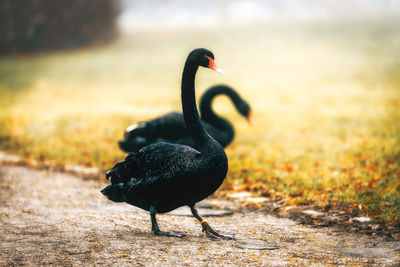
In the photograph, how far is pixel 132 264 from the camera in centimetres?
361

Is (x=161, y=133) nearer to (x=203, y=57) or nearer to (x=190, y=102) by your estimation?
(x=190, y=102)

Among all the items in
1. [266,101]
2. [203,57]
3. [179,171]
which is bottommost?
[179,171]

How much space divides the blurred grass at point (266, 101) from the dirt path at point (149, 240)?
96 centimetres

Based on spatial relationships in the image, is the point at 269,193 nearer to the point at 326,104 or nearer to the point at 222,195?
the point at 222,195

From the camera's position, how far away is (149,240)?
4.23 meters

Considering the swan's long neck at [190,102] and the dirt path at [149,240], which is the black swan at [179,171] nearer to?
the swan's long neck at [190,102]

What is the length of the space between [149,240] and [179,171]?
2.20ft

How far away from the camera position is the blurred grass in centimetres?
699

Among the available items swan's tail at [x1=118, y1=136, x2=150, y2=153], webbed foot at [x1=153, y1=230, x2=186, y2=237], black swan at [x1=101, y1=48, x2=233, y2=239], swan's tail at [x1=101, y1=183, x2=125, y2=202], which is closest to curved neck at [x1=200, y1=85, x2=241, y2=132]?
swan's tail at [x1=118, y1=136, x2=150, y2=153]

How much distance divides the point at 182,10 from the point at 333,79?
29760 millimetres

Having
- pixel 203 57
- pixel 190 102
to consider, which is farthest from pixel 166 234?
pixel 203 57

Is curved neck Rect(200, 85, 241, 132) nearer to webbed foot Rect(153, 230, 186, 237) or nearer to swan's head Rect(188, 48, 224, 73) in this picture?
swan's head Rect(188, 48, 224, 73)

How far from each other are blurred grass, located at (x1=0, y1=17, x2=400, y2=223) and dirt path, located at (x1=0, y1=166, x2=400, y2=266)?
963 millimetres

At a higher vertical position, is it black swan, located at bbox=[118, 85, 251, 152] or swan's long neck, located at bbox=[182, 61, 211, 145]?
swan's long neck, located at bbox=[182, 61, 211, 145]
